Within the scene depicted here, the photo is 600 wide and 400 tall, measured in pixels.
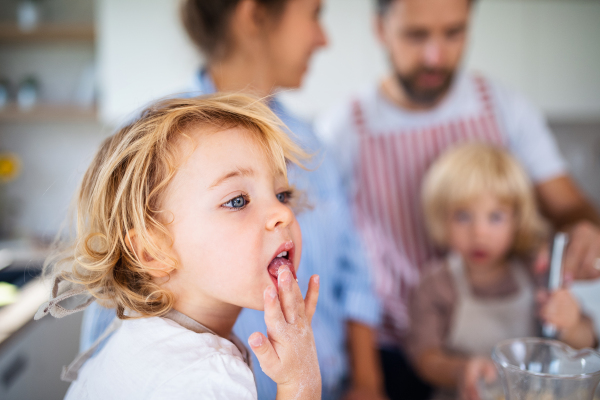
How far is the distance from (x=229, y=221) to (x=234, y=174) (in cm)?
5

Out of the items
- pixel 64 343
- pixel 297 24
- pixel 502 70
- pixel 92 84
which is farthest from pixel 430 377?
pixel 92 84

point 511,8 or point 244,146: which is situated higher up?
point 511,8

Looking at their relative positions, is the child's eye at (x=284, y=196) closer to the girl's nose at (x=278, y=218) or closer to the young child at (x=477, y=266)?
the girl's nose at (x=278, y=218)

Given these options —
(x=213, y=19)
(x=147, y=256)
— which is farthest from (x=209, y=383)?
(x=213, y=19)

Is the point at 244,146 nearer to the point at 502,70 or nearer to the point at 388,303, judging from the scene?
the point at 388,303

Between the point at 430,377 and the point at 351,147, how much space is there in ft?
2.41

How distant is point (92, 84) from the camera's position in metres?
2.34

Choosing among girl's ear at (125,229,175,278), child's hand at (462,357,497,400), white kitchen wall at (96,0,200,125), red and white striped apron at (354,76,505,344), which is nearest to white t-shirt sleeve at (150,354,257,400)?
girl's ear at (125,229,175,278)

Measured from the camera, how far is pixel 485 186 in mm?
1212

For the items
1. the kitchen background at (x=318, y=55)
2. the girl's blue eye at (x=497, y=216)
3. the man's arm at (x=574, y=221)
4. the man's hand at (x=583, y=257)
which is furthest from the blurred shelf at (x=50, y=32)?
the man's hand at (x=583, y=257)

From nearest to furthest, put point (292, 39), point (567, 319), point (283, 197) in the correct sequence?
point (283, 197)
point (567, 319)
point (292, 39)

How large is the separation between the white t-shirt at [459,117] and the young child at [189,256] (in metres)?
1.01

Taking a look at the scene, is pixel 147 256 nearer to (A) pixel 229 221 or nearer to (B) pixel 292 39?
(A) pixel 229 221

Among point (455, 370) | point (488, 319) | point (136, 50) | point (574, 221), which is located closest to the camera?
point (455, 370)
